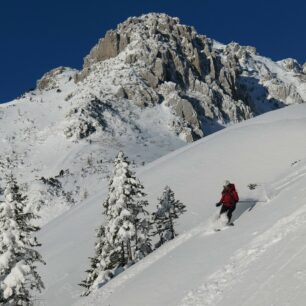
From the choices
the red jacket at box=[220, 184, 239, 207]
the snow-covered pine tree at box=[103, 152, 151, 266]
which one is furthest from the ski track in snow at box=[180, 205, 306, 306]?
the snow-covered pine tree at box=[103, 152, 151, 266]

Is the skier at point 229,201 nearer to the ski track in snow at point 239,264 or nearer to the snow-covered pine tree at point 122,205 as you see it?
the ski track in snow at point 239,264

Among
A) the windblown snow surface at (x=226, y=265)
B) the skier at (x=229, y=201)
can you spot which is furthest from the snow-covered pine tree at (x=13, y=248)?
the skier at (x=229, y=201)

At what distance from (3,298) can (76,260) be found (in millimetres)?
25388

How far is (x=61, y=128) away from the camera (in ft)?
586

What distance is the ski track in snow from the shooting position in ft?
44.9

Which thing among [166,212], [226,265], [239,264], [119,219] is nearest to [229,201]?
[226,265]

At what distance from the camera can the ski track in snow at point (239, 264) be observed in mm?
13688

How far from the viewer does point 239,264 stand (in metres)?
14.9

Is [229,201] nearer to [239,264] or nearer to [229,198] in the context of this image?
[229,198]

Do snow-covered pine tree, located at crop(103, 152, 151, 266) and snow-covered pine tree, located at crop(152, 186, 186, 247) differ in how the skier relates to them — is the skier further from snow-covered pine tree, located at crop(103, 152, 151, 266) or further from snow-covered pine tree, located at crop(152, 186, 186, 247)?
snow-covered pine tree, located at crop(152, 186, 186, 247)

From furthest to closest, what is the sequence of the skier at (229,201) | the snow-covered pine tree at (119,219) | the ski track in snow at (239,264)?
the snow-covered pine tree at (119,219)
the skier at (229,201)
the ski track in snow at (239,264)

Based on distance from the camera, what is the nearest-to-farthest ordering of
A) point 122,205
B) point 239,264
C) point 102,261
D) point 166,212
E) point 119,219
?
point 239,264 → point 102,261 → point 122,205 → point 119,219 → point 166,212

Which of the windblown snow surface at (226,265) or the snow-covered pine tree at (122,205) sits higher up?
the snow-covered pine tree at (122,205)

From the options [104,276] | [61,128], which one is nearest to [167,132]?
[61,128]
